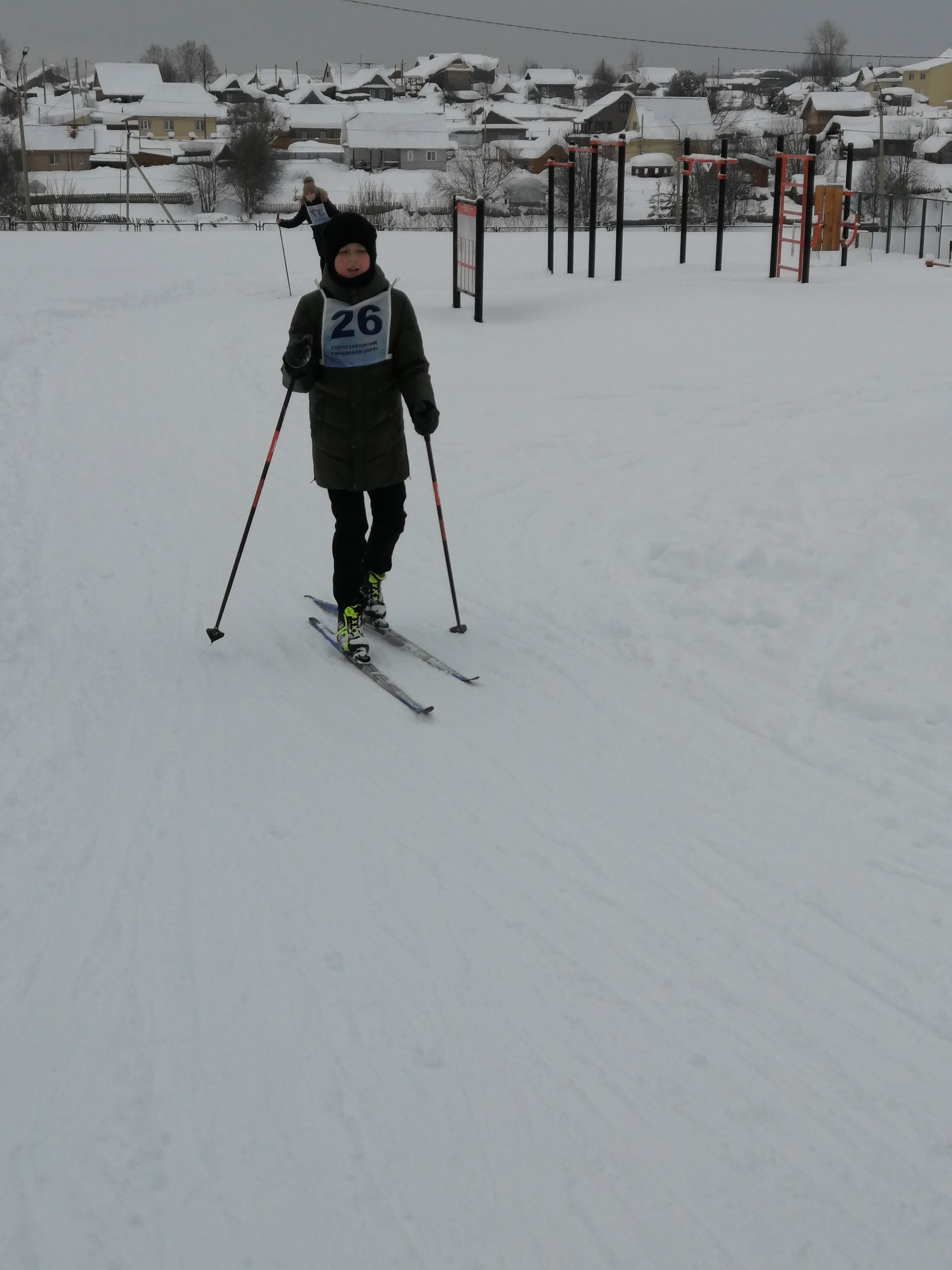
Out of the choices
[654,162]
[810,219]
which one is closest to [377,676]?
[810,219]

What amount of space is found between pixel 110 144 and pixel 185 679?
84.7m

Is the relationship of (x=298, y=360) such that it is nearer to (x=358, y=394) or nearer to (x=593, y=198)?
(x=358, y=394)

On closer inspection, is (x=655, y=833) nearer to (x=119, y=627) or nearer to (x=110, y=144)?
(x=119, y=627)

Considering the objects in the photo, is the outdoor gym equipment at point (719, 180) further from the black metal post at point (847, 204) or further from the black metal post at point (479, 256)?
the black metal post at point (479, 256)

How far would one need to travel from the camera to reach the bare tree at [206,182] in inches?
2445

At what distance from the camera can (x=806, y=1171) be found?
7.72 feet

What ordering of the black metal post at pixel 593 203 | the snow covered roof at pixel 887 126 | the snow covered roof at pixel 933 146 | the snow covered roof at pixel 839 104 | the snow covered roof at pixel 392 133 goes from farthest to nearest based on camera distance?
the snow covered roof at pixel 839 104, the snow covered roof at pixel 887 126, the snow covered roof at pixel 392 133, the snow covered roof at pixel 933 146, the black metal post at pixel 593 203

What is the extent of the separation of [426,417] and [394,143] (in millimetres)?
80474

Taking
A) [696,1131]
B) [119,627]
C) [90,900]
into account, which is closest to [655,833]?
[696,1131]

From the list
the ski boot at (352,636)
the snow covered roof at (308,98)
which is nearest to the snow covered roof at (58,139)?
the snow covered roof at (308,98)

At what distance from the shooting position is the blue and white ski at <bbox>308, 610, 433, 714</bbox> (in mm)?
4523

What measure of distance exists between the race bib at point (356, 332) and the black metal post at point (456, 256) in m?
9.46

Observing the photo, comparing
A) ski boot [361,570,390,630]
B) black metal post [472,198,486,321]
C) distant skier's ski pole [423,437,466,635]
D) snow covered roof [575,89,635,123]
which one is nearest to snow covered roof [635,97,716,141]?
snow covered roof [575,89,635,123]

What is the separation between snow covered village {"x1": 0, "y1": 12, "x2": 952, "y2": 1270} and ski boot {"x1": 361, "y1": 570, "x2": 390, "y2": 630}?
0.01m
